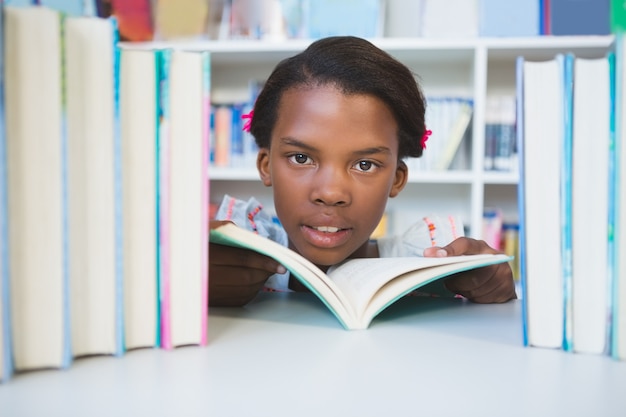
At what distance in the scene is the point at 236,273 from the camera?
67 centimetres

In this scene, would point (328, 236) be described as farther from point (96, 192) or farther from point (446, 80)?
point (446, 80)

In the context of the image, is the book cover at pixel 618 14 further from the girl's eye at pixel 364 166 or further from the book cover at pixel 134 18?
the book cover at pixel 134 18

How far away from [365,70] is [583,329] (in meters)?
0.47

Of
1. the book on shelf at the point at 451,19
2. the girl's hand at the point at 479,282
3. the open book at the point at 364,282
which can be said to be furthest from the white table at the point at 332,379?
the book on shelf at the point at 451,19

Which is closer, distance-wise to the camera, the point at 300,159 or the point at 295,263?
A: the point at 295,263

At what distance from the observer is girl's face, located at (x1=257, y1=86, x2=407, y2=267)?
764mm

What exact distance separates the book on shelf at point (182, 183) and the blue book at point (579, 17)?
176 cm

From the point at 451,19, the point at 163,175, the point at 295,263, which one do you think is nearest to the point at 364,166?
the point at 295,263

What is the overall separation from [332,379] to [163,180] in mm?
203

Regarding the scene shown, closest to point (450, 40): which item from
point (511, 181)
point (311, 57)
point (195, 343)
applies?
point (511, 181)

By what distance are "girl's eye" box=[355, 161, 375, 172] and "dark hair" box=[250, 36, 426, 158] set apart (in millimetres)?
86

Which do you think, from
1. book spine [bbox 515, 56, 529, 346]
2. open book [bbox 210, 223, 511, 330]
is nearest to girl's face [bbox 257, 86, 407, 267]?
open book [bbox 210, 223, 511, 330]

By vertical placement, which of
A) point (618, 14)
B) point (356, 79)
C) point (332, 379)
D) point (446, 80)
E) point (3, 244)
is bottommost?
point (332, 379)

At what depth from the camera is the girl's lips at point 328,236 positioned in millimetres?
817
